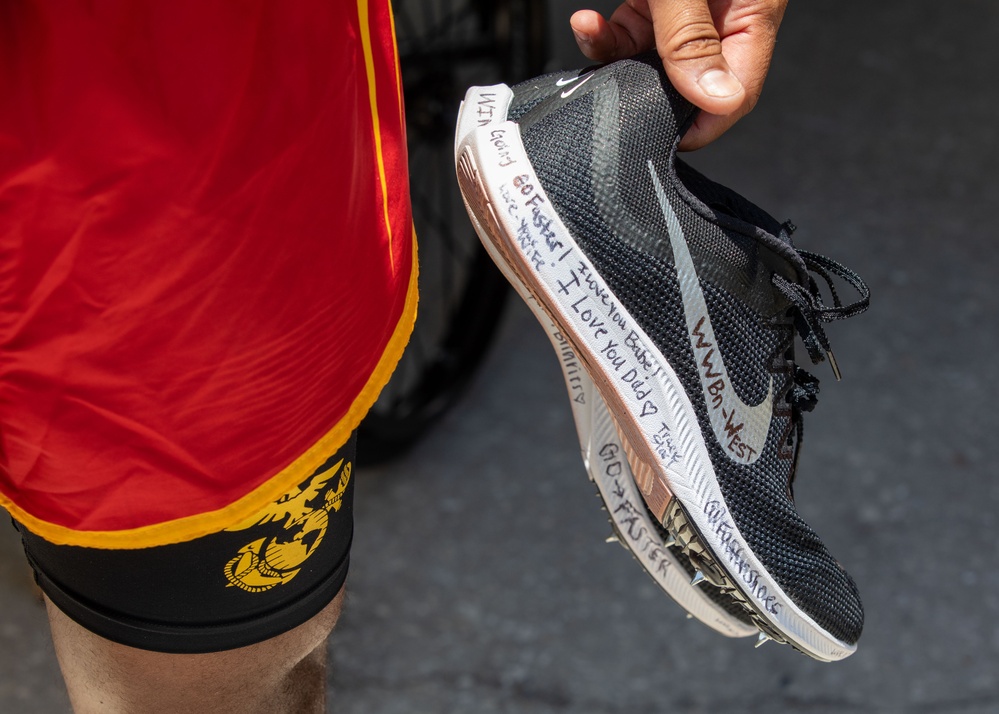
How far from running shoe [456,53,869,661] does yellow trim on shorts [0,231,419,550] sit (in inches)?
8.2

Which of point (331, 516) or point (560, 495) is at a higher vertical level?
point (331, 516)

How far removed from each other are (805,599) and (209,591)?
603 millimetres

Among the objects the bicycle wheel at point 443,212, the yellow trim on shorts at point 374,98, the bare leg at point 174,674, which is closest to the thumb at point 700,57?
the yellow trim on shorts at point 374,98

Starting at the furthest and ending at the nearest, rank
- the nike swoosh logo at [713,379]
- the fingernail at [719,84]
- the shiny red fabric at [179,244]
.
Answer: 1. the nike swoosh logo at [713,379]
2. the fingernail at [719,84]
3. the shiny red fabric at [179,244]

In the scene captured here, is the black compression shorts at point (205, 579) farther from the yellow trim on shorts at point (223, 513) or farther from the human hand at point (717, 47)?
the human hand at point (717, 47)

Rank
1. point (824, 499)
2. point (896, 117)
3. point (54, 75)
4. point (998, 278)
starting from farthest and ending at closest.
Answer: point (896, 117) < point (998, 278) < point (824, 499) < point (54, 75)

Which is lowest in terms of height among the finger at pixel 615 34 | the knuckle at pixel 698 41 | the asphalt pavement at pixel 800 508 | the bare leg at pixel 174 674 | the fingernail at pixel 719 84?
the asphalt pavement at pixel 800 508

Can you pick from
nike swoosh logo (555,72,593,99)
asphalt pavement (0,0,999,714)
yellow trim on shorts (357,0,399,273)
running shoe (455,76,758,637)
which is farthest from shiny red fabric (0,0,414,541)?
asphalt pavement (0,0,999,714)

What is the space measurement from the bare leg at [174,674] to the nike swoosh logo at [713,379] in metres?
0.42

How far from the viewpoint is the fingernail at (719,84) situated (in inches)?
36.4

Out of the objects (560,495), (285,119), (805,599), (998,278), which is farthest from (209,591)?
(998,278)

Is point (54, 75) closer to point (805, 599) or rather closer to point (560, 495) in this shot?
point (805, 599)

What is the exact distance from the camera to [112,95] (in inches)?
26.7

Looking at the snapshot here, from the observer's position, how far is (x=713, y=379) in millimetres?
1076
